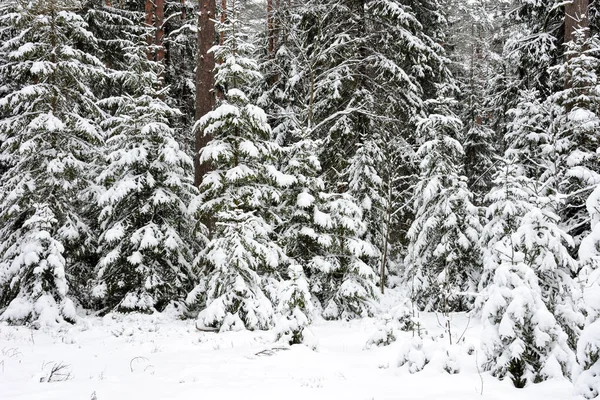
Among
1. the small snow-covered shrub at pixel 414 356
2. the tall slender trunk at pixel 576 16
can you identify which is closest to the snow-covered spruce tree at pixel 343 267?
the small snow-covered shrub at pixel 414 356

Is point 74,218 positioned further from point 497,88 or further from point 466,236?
point 497,88

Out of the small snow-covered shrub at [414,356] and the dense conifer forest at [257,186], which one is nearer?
the small snow-covered shrub at [414,356]

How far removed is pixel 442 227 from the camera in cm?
1458

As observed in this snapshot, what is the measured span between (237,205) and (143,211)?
309 centimetres

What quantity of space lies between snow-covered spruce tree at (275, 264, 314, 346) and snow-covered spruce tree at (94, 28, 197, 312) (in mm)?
4826

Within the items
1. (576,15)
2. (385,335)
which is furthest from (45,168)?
(576,15)

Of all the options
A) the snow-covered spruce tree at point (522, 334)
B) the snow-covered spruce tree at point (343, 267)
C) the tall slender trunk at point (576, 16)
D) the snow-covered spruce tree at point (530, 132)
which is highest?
the tall slender trunk at point (576, 16)

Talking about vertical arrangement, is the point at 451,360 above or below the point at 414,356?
above

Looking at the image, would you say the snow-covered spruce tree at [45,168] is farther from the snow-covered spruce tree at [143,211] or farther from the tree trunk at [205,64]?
the tree trunk at [205,64]

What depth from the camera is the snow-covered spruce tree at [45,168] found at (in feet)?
36.6

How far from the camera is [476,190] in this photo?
24.8m

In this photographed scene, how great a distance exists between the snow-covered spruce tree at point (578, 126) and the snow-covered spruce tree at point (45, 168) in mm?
13511

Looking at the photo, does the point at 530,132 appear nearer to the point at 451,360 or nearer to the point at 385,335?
the point at 385,335

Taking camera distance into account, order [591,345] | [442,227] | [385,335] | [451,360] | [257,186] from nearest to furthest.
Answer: [591,345]
[451,360]
[385,335]
[257,186]
[442,227]
